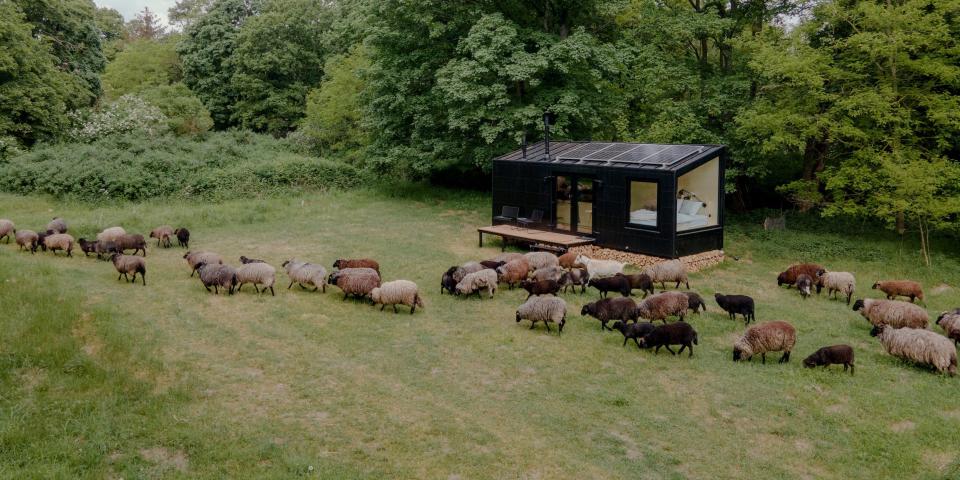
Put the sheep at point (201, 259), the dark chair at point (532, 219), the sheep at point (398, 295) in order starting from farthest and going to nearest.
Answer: the dark chair at point (532, 219) → the sheep at point (201, 259) → the sheep at point (398, 295)

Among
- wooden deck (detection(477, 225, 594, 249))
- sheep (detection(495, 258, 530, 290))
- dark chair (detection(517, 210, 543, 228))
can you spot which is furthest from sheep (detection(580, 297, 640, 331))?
dark chair (detection(517, 210, 543, 228))

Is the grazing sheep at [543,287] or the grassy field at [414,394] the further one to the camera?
the grazing sheep at [543,287]

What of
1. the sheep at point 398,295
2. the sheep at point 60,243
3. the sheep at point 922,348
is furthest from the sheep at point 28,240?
the sheep at point 922,348

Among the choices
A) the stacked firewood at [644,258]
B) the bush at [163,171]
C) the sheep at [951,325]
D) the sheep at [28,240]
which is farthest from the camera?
the bush at [163,171]

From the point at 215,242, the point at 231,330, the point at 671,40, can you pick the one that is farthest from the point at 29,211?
the point at 671,40

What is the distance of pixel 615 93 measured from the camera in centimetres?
2692

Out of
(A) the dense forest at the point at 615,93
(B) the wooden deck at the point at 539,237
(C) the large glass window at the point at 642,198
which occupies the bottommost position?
(B) the wooden deck at the point at 539,237

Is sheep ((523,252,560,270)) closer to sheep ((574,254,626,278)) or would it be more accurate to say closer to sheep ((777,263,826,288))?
sheep ((574,254,626,278))

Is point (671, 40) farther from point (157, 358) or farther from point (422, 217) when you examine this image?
point (157, 358)

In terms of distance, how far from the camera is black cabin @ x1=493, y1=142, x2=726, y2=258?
59.0 ft

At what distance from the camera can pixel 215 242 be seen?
20406 mm

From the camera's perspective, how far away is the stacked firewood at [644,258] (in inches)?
714

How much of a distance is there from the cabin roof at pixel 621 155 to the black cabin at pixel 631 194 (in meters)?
0.03

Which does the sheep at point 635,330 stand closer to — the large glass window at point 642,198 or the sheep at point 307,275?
the sheep at point 307,275
